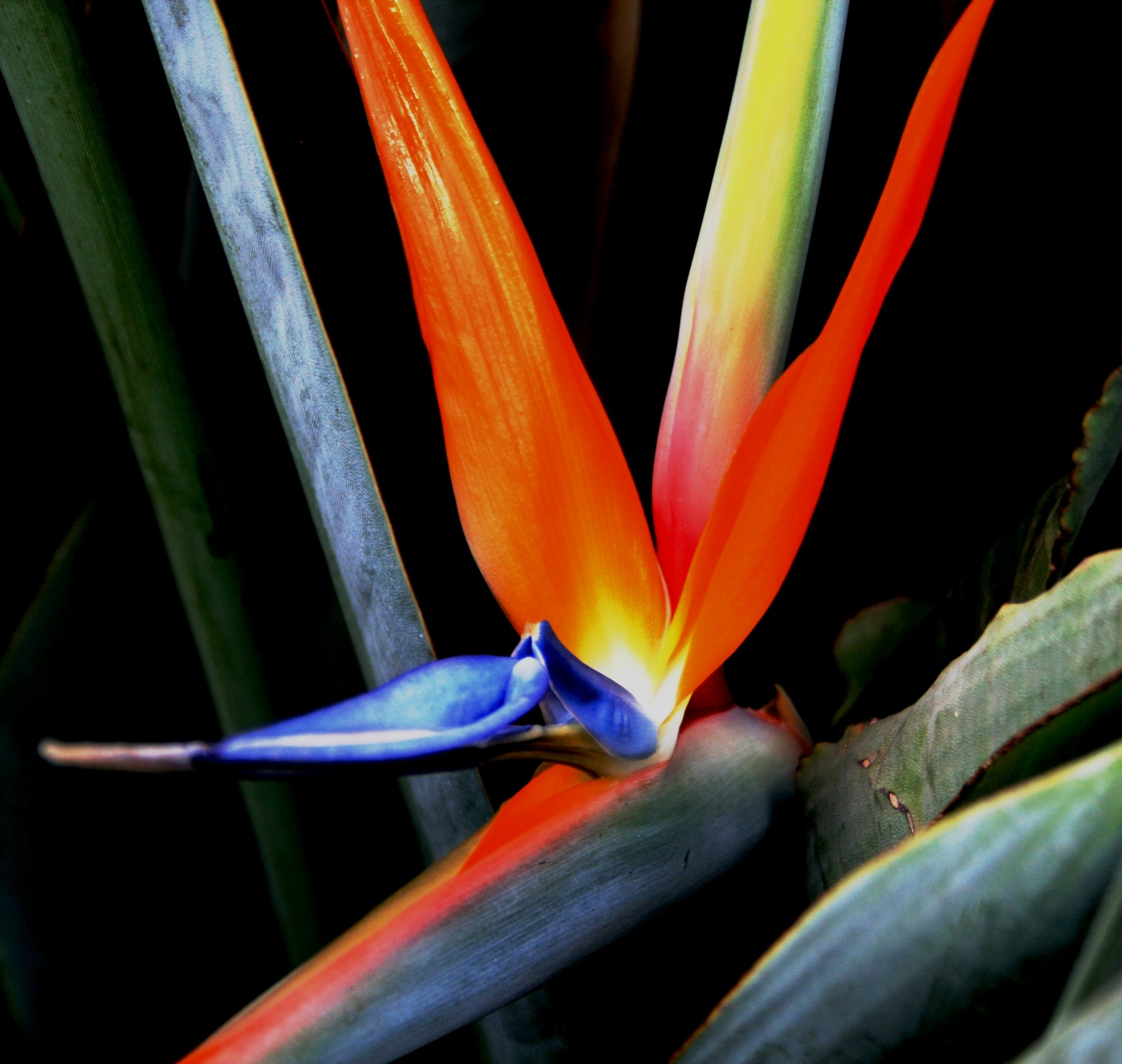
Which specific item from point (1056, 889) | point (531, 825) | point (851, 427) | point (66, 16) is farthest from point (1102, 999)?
point (66, 16)

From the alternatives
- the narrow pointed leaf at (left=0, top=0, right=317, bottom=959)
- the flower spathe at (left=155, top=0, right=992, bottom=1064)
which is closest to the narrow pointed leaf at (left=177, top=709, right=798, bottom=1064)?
the flower spathe at (left=155, top=0, right=992, bottom=1064)

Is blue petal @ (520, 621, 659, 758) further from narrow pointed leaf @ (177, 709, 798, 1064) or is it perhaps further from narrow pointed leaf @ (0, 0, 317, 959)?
narrow pointed leaf @ (0, 0, 317, 959)

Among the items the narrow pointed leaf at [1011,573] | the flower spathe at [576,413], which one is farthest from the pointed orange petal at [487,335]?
the narrow pointed leaf at [1011,573]

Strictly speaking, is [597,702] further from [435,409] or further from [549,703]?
[435,409]

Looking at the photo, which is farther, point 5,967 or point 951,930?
point 5,967

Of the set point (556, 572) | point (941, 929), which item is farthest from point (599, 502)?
point (941, 929)

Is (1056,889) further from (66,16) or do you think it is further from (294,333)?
(66,16)
